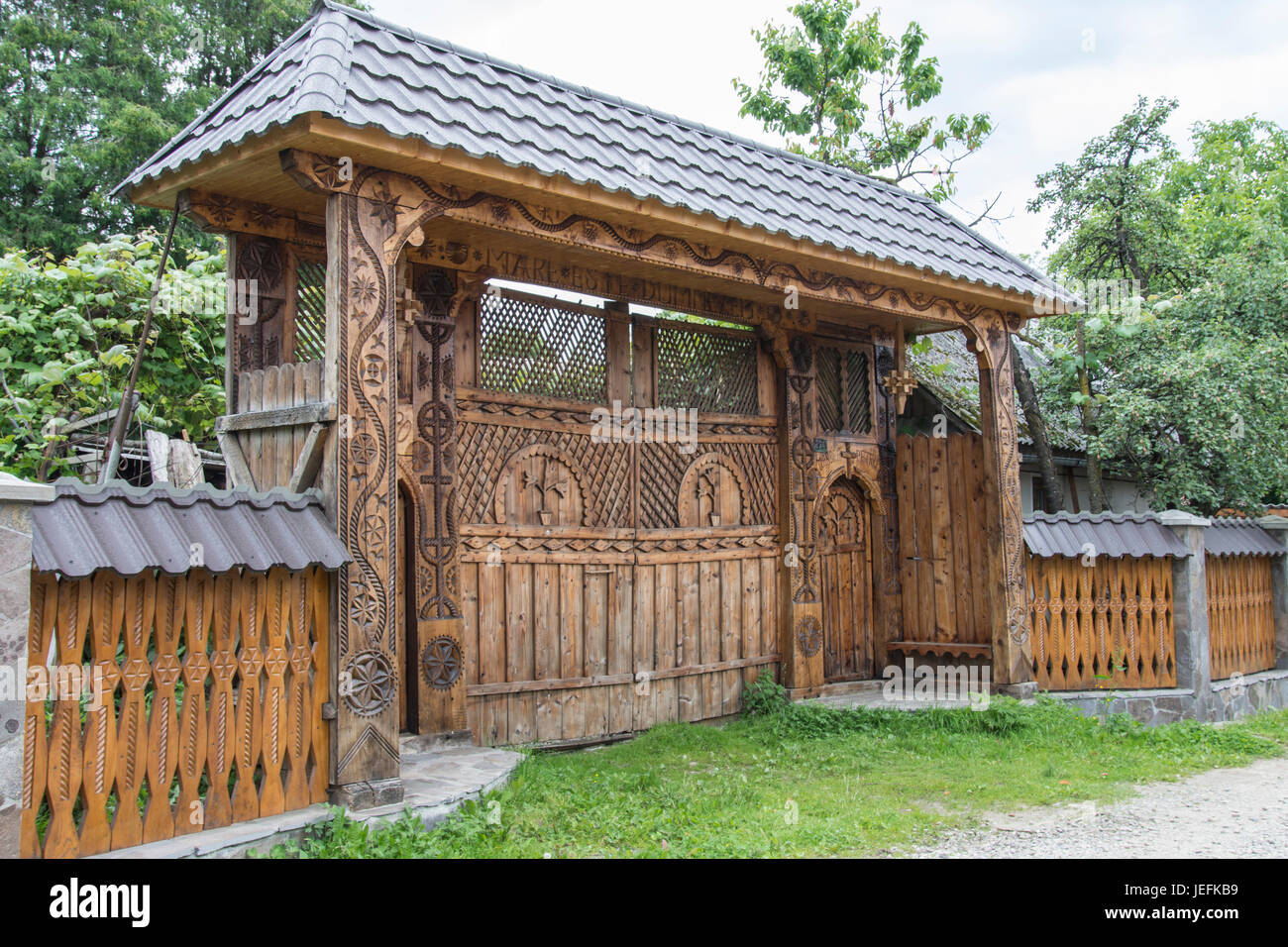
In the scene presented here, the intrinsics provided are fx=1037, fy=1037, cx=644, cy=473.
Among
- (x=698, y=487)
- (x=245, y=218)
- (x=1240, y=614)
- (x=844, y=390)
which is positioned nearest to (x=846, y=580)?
(x=844, y=390)

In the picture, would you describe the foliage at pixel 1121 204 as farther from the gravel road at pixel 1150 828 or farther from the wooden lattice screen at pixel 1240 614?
the gravel road at pixel 1150 828

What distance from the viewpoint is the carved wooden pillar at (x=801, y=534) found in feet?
31.9

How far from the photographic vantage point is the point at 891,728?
880 cm

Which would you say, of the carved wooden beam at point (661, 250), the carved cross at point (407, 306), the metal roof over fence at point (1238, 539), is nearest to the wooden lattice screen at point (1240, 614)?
the metal roof over fence at point (1238, 539)

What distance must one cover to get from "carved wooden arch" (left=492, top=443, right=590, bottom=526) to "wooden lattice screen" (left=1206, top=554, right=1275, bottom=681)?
6.56 metres

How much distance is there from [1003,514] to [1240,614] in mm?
3590

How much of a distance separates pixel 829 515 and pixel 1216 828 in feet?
15.6

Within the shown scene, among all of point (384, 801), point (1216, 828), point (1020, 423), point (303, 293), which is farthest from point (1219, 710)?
point (303, 293)

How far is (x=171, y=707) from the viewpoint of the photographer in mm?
4730

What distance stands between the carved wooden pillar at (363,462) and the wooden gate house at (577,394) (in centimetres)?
2

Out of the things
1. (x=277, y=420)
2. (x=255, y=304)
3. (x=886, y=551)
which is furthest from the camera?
(x=886, y=551)

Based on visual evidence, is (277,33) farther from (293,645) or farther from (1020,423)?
(293,645)

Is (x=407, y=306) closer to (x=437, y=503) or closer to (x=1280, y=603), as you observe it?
(x=437, y=503)
